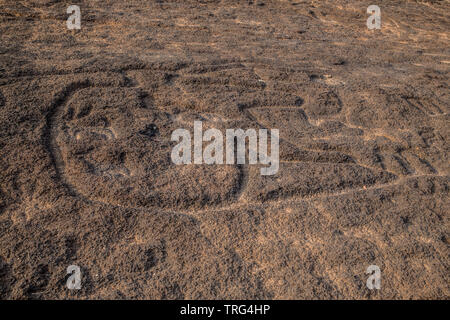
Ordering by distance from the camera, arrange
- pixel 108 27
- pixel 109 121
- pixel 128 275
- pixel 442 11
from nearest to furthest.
A: pixel 128 275 → pixel 109 121 → pixel 108 27 → pixel 442 11

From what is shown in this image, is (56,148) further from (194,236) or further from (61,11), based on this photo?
(61,11)

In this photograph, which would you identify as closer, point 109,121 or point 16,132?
point 16,132

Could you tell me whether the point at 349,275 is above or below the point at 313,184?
below

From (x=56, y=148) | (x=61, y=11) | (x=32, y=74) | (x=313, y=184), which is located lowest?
(x=313, y=184)

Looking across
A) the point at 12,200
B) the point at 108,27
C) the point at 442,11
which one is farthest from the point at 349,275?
the point at 442,11

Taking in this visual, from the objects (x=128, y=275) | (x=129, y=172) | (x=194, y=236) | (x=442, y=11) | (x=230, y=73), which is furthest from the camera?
(x=442, y=11)

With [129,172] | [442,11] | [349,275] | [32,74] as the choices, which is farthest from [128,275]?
[442,11]

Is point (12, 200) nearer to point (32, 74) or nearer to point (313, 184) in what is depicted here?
point (32, 74)
